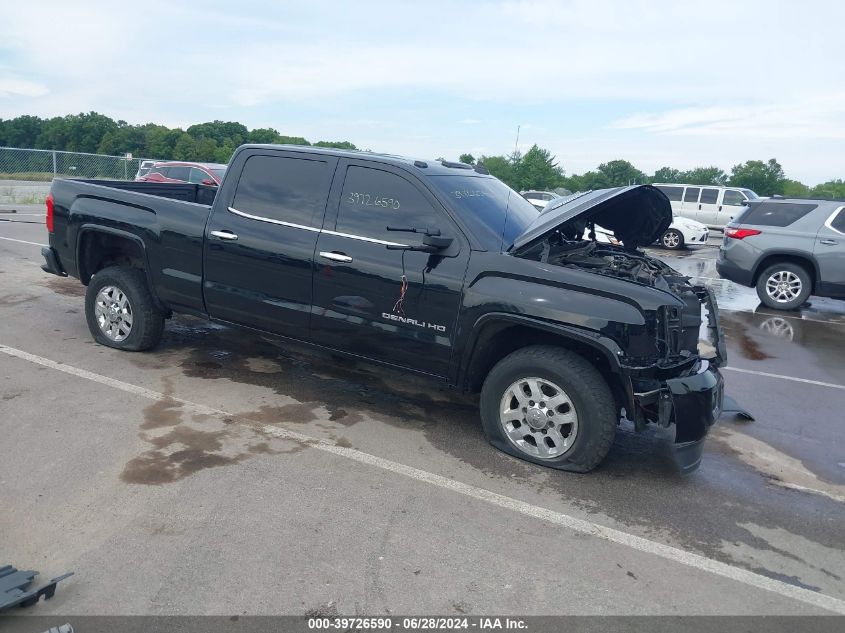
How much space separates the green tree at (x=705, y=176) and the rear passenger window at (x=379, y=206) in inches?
1748

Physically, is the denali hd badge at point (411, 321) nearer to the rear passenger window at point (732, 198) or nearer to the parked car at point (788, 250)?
the parked car at point (788, 250)

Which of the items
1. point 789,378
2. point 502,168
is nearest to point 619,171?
point 502,168

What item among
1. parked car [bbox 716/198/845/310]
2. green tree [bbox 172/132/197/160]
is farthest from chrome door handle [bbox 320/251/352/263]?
green tree [bbox 172/132/197/160]

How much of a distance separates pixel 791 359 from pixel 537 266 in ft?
16.0

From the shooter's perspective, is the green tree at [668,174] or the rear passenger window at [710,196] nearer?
the rear passenger window at [710,196]

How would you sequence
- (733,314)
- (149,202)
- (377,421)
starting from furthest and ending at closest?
(733,314), (149,202), (377,421)

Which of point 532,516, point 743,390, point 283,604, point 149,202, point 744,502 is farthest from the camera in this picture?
point 743,390

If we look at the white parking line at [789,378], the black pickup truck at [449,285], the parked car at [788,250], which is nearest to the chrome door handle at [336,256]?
the black pickup truck at [449,285]

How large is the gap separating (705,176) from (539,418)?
47.0 meters

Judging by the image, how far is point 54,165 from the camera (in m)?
23.0

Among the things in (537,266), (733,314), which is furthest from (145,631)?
(733,314)

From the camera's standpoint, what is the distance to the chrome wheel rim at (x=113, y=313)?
6055mm

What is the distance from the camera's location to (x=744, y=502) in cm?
410

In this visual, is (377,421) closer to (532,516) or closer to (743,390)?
(532,516)
